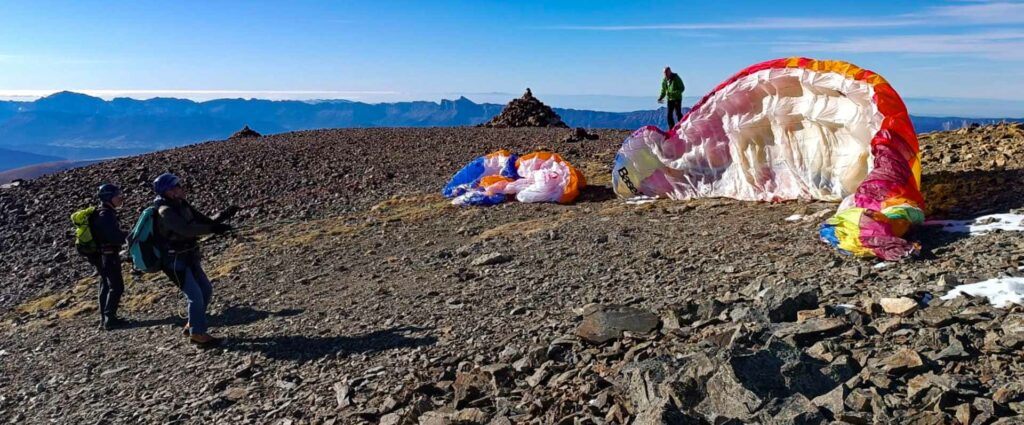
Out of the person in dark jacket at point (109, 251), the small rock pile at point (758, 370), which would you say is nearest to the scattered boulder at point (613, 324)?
the small rock pile at point (758, 370)

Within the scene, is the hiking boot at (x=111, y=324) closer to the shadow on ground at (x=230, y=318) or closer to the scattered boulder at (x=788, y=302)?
the shadow on ground at (x=230, y=318)

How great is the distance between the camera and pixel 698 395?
403 cm

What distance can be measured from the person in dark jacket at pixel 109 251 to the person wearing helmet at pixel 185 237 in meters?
1.57

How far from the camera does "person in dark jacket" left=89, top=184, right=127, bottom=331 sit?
8141 millimetres

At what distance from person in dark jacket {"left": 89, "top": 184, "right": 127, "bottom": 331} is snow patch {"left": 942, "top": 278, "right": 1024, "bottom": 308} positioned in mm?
8347

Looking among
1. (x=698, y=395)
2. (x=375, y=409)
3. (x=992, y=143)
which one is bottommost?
(x=375, y=409)

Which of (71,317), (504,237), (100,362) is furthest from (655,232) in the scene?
(71,317)

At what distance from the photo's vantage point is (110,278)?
8.51 meters

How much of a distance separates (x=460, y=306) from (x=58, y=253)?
10725 millimetres

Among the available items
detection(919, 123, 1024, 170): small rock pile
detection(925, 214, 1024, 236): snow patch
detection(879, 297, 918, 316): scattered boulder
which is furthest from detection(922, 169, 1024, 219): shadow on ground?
detection(879, 297, 918, 316): scattered boulder

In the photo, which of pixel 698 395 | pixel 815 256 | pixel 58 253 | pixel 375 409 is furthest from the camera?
pixel 58 253

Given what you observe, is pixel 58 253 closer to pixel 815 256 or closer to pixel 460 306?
pixel 460 306

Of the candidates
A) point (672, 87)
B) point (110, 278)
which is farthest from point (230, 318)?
point (672, 87)

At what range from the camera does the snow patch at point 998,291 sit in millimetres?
4902
